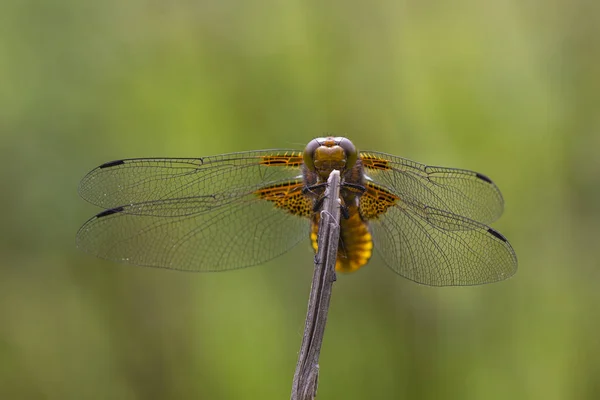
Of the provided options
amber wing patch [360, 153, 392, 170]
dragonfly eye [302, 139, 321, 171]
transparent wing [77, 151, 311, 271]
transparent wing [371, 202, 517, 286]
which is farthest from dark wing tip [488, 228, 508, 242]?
transparent wing [77, 151, 311, 271]

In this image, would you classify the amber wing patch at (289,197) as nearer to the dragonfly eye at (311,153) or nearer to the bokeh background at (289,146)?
the dragonfly eye at (311,153)

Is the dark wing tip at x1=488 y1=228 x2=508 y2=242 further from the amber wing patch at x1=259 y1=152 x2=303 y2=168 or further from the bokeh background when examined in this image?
the amber wing patch at x1=259 y1=152 x2=303 y2=168

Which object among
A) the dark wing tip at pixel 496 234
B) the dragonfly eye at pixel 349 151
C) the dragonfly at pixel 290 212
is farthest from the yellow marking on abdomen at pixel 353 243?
the dark wing tip at pixel 496 234

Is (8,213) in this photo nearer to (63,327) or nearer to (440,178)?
(63,327)

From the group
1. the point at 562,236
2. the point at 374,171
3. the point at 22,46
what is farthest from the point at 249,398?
the point at 22,46

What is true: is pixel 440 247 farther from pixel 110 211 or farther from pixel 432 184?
pixel 110 211

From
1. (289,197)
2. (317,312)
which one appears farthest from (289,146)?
(317,312)
